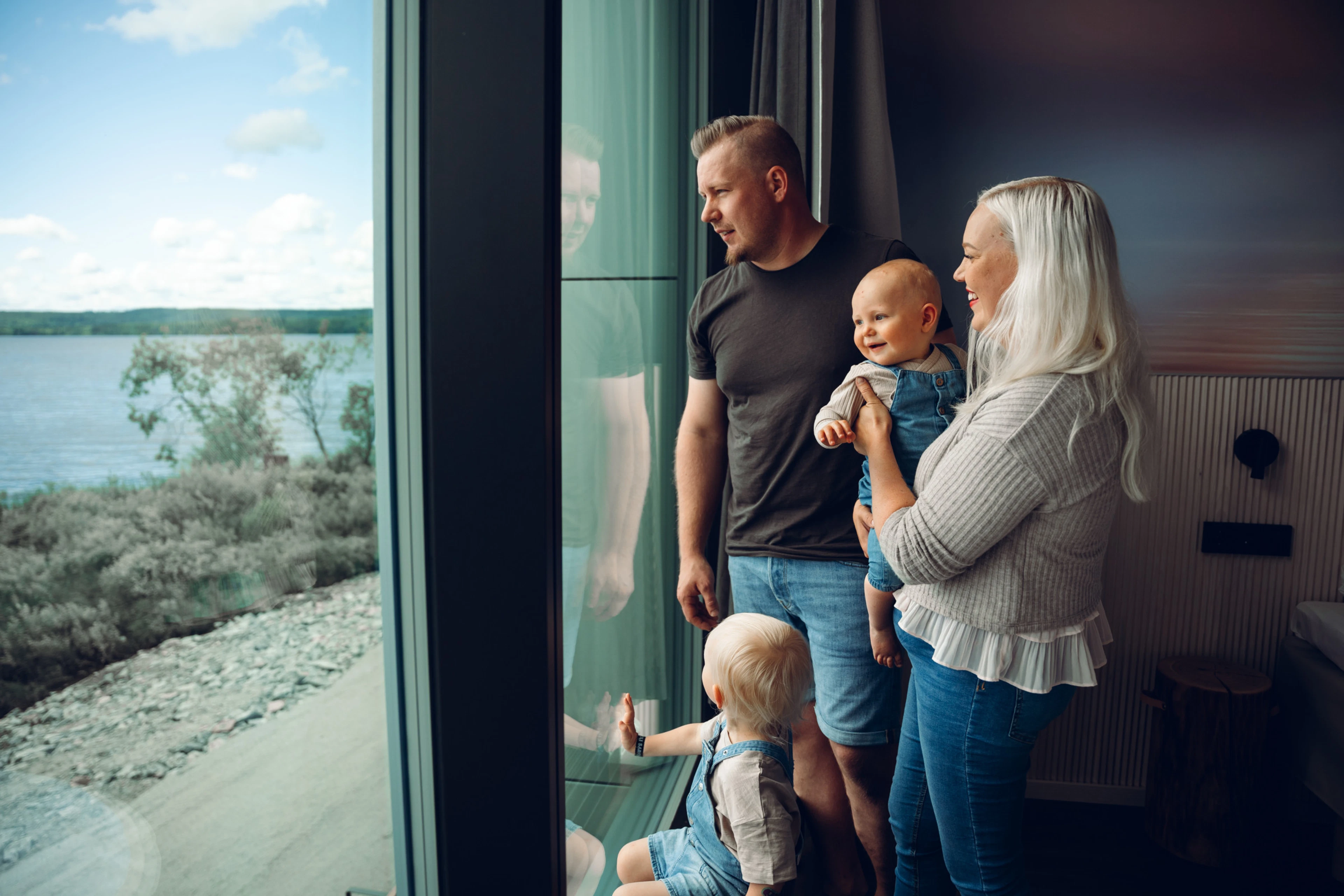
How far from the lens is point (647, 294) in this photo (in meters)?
1.82

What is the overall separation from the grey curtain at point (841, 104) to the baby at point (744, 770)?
98 cm

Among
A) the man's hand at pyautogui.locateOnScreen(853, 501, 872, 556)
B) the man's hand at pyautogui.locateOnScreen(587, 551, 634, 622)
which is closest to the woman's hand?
the man's hand at pyautogui.locateOnScreen(853, 501, 872, 556)

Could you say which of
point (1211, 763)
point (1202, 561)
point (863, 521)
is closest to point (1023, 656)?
point (863, 521)

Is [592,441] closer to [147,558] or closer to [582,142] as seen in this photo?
[582,142]

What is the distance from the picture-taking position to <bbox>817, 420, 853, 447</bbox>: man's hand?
1.29 metres

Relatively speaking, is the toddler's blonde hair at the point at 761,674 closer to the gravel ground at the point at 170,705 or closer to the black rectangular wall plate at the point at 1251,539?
the gravel ground at the point at 170,705

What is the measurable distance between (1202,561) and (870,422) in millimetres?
1574

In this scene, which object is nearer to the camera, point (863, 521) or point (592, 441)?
point (863, 521)

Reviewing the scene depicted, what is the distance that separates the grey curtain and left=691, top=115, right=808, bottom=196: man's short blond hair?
22 cm

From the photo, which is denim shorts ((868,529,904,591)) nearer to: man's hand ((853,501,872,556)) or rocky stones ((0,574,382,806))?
man's hand ((853,501,872,556))

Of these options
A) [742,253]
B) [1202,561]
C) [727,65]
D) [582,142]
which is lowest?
[1202,561]

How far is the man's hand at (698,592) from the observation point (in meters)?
1.63

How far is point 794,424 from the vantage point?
60.0 inches

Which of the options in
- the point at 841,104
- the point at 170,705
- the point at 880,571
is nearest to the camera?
the point at 170,705
